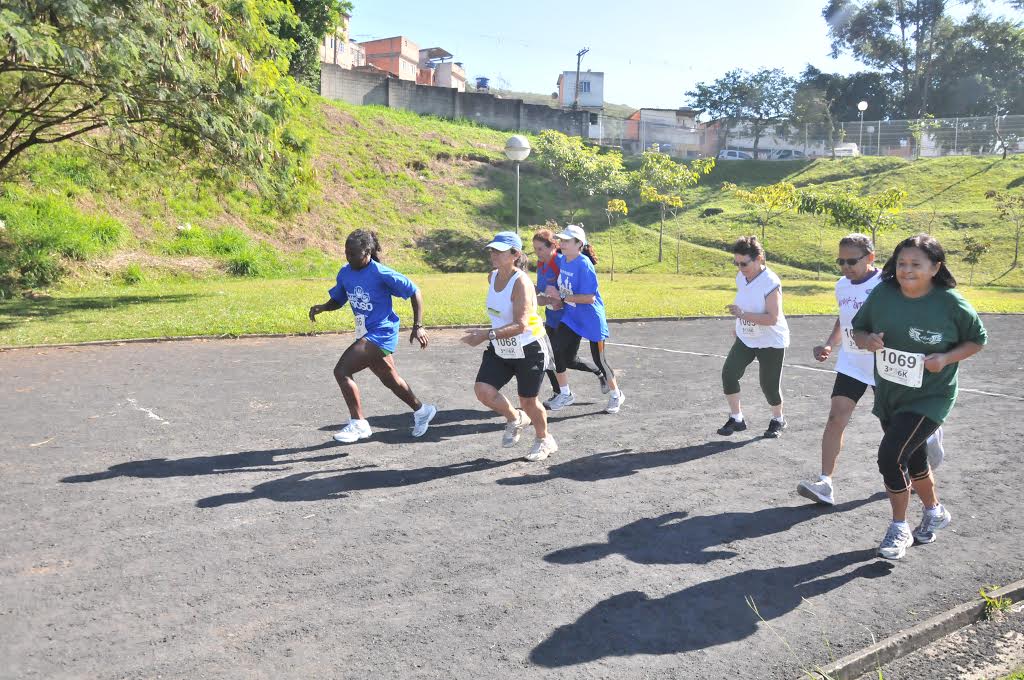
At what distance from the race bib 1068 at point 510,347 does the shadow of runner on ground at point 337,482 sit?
35.6 inches

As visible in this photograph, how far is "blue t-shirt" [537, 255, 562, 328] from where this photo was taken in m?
8.72

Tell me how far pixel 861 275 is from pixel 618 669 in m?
3.79

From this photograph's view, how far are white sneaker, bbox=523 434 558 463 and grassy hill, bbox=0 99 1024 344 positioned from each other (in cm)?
859

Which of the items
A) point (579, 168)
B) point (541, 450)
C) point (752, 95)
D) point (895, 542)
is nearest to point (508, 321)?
point (541, 450)

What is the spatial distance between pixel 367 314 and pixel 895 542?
4.51m

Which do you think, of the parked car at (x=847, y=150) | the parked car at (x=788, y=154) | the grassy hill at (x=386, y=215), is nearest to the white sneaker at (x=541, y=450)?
the grassy hill at (x=386, y=215)

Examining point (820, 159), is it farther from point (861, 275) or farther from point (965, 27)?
point (861, 275)

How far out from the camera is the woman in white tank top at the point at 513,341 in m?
6.40

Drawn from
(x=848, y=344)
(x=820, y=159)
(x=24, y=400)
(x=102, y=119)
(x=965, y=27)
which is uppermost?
(x=965, y=27)

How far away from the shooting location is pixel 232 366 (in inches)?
428

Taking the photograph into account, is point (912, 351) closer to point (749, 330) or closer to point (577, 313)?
point (749, 330)

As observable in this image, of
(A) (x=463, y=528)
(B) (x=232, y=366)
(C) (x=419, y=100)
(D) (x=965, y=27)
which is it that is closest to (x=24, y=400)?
(B) (x=232, y=366)

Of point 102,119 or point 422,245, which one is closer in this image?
point 102,119

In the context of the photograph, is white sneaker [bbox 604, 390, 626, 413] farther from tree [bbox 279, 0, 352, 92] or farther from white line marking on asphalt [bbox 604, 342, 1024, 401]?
tree [bbox 279, 0, 352, 92]
